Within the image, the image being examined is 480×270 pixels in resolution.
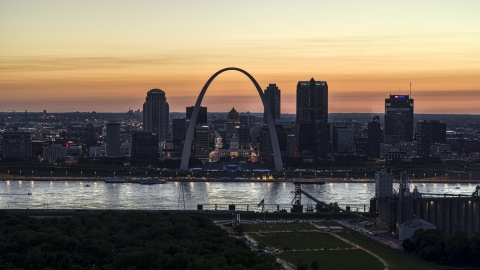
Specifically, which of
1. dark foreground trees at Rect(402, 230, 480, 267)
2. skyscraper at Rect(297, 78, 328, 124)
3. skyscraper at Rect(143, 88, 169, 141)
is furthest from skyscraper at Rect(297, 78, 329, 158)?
dark foreground trees at Rect(402, 230, 480, 267)

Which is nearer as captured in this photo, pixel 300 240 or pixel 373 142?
pixel 300 240

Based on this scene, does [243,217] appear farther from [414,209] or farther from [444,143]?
[444,143]

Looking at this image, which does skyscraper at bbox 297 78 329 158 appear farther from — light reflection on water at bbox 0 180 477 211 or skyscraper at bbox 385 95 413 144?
light reflection on water at bbox 0 180 477 211

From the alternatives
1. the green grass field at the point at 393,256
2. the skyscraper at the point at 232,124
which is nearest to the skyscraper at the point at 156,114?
the skyscraper at the point at 232,124

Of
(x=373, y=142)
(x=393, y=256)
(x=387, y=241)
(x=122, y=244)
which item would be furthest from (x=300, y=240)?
(x=373, y=142)

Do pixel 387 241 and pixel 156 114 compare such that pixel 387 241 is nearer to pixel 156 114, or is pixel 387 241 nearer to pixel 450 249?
pixel 450 249
